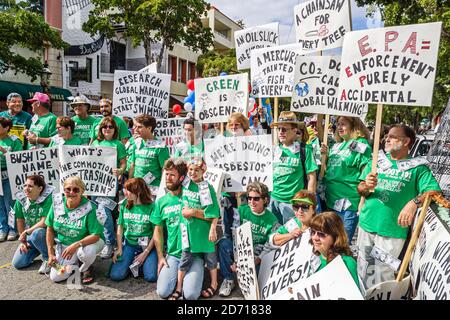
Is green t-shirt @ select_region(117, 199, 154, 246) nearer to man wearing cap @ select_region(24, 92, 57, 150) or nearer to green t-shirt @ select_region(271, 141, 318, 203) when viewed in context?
green t-shirt @ select_region(271, 141, 318, 203)

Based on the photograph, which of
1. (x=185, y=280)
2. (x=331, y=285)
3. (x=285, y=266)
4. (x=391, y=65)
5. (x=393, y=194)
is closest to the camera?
(x=331, y=285)

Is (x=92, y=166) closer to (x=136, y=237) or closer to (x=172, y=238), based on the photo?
(x=136, y=237)

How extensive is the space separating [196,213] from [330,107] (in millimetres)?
2260

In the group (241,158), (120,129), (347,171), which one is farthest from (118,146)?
(347,171)

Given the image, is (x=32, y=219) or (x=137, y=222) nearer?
(x=137, y=222)

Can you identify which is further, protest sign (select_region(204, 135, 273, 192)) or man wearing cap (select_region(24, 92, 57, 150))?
man wearing cap (select_region(24, 92, 57, 150))

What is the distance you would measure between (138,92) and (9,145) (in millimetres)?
2203

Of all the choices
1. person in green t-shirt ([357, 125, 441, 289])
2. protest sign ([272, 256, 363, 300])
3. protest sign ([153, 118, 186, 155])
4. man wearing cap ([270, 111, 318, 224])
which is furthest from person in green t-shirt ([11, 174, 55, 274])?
person in green t-shirt ([357, 125, 441, 289])

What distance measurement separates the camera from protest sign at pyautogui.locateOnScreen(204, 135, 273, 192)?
15.1ft

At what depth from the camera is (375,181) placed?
12.3ft

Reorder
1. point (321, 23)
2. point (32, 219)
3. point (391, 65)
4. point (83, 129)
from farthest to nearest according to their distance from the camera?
point (83, 129)
point (321, 23)
point (32, 219)
point (391, 65)

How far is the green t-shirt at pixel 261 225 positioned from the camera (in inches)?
172

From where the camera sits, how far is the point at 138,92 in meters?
6.62

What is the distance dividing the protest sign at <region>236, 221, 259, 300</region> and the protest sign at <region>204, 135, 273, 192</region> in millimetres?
724
